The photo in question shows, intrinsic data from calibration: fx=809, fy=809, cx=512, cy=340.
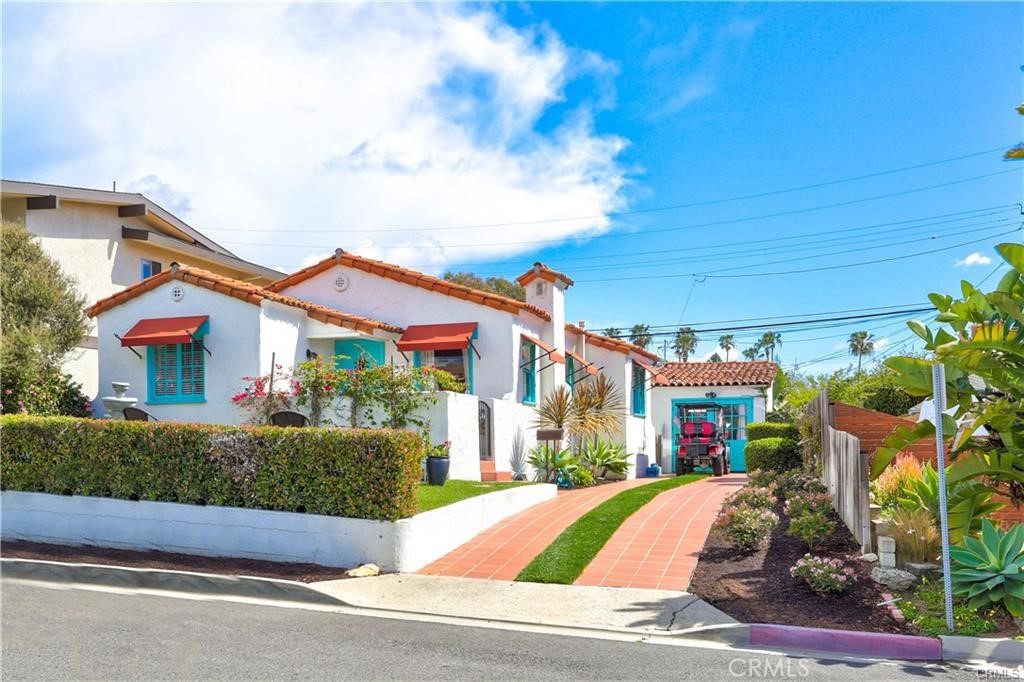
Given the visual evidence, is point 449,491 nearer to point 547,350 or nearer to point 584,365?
point 547,350

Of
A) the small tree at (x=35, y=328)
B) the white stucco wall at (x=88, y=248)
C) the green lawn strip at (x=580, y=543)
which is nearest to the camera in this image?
the green lawn strip at (x=580, y=543)

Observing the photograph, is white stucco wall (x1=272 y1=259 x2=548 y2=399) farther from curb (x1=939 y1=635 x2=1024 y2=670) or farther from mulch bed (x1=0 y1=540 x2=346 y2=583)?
curb (x1=939 y1=635 x2=1024 y2=670)

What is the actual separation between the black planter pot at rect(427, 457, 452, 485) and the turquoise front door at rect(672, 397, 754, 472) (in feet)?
50.8

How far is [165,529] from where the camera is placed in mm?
10891

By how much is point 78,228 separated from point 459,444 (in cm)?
1236

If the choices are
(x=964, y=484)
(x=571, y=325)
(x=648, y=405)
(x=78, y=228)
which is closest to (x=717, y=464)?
(x=648, y=405)

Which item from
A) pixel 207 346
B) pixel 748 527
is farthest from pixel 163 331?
pixel 748 527

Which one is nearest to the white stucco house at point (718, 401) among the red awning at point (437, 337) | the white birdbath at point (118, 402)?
the red awning at point (437, 337)

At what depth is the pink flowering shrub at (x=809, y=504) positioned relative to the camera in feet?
35.9

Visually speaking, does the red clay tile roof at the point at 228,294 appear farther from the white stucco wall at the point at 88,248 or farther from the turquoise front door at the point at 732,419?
the turquoise front door at the point at 732,419

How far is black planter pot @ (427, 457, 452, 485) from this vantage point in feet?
43.9

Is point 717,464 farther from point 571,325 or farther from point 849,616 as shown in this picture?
point 849,616

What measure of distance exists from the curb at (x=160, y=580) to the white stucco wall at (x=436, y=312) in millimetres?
Answer: 9079

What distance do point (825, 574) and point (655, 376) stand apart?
20170mm
